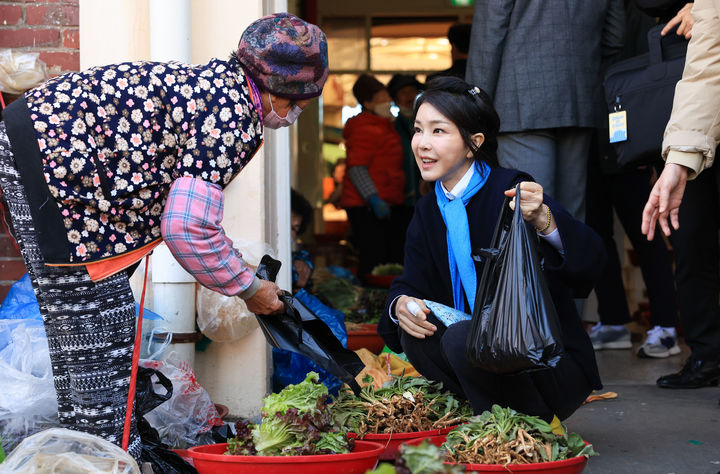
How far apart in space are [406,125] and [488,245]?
4.44 m

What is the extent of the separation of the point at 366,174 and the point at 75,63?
3.65m

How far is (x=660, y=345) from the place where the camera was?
207 inches

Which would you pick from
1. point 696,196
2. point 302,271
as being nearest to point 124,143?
point 696,196

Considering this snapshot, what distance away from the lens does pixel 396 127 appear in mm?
7699

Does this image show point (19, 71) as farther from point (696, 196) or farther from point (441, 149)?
point (696, 196)

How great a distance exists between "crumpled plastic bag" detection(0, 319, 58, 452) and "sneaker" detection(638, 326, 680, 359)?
3615mm

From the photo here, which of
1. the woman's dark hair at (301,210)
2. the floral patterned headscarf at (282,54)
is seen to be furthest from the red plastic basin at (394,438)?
the woman's dark hair at (301,210)

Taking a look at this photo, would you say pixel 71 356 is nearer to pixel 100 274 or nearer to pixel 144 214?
pixel 100 274

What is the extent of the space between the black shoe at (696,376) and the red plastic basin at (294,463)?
7.25 ft

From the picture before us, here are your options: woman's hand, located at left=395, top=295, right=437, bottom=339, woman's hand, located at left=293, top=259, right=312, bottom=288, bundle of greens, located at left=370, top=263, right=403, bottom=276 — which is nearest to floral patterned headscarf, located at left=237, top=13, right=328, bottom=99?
woman's hand, located at left=395, top=295, right=437, bottom=339

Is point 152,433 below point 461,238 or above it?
below

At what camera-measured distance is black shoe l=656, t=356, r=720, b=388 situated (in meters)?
4.18

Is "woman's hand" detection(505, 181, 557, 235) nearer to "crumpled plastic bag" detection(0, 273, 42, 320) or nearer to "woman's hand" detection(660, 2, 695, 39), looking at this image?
"woman's hand" detection(660, 2, 695, 39)

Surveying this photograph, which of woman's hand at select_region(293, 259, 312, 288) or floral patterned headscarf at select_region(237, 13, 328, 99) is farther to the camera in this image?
woman's hand at select_region(293, 259, 312, 288)
